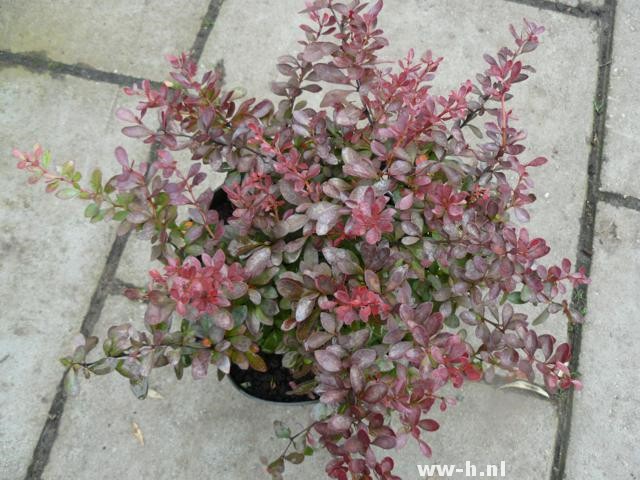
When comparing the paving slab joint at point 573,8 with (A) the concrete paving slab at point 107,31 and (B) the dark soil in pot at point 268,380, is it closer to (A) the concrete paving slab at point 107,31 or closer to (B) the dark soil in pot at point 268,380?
(A) the concrete paving slab at point 107,31

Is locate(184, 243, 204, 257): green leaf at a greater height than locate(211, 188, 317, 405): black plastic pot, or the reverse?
locate(184, 243, 204, 257): green leaf

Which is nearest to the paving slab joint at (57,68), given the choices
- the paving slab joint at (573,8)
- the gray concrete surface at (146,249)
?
the gray concrete surface at (146,249)

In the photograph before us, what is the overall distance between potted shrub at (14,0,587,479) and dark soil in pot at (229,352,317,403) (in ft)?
1.14

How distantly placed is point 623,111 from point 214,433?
77.4 inches

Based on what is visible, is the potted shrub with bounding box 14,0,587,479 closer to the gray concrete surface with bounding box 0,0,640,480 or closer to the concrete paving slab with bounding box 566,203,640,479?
the gray concrete surface with bounding box 0,0,640,480

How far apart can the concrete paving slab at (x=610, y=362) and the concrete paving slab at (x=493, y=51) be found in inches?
Result: 7.0

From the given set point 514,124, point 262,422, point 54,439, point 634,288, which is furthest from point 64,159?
point 634,288

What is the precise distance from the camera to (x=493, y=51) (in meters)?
2.43

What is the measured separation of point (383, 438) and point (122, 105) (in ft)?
5.48

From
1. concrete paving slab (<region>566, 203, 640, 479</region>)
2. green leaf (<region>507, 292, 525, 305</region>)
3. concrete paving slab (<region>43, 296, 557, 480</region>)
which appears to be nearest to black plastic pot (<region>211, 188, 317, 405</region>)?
concrete paving slab (<region>43, 296, 557, 480</region>)

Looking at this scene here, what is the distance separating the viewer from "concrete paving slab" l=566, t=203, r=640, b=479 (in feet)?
6.24

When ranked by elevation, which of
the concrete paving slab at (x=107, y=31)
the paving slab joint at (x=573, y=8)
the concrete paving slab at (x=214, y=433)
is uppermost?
the paving slab joint at (x=573, y=8)

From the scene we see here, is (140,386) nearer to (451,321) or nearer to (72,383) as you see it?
(72,383)

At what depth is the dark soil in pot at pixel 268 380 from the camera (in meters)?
1.75
